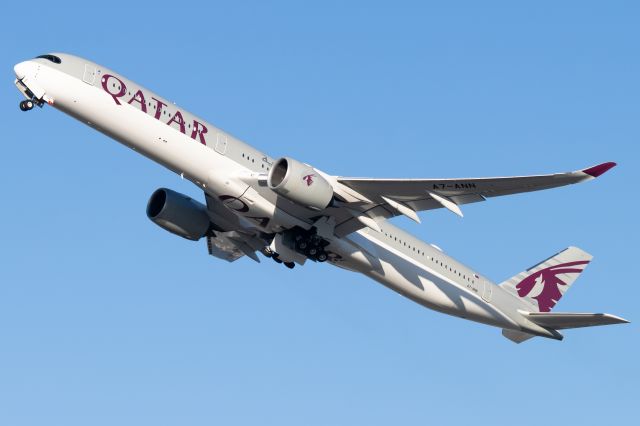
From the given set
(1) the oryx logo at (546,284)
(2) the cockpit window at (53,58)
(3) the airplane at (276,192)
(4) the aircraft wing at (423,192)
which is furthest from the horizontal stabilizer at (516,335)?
(2) the cockpit window at (53,58)

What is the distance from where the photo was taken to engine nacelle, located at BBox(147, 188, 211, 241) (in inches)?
1598

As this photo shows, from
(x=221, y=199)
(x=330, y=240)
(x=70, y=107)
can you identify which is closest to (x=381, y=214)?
(x=330, y=240)

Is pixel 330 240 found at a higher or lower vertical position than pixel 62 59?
lower

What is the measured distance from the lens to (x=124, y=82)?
35938 mm

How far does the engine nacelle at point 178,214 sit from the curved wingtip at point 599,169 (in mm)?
15140

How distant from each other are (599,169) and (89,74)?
16266 millimetres

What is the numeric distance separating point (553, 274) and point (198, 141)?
1707 centimetres

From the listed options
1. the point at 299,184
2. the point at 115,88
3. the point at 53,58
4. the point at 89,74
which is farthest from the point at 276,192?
the point at 53,58

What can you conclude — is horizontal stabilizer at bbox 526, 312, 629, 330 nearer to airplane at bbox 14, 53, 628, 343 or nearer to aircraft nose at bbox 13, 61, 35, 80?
airplane at bbox 14, 53, 628, 343

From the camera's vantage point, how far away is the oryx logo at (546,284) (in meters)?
44.3

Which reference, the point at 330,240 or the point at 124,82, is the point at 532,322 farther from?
the point at 124,82

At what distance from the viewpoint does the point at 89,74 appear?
35.7m

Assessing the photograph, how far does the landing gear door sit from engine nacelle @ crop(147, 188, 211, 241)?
6.53m

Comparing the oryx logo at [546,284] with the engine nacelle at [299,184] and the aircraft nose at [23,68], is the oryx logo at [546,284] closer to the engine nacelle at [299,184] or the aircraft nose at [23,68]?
the engine nacelle at [299,184]
